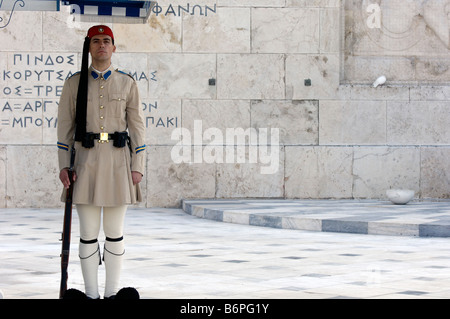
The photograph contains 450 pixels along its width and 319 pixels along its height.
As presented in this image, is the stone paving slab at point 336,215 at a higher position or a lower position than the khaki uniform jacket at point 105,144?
lower

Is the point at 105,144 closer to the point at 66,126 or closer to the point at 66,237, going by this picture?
the point at 66,126

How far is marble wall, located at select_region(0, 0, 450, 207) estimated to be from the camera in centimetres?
1436

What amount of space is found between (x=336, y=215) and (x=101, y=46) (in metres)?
6.57

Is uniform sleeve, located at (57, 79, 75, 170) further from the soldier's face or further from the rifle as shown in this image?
the soldier's face

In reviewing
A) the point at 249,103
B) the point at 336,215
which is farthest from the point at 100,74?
the point at 249,103

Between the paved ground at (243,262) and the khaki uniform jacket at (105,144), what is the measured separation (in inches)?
35.5

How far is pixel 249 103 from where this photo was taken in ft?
47.8

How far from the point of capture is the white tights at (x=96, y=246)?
5.44 metres

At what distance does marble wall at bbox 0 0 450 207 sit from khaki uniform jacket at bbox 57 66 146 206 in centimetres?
872

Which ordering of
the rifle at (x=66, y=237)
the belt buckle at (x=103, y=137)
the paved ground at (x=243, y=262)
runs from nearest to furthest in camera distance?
the rifle at (x=66, y=237) < the belt buckle at (x=103, y=137) < the paved ground at (x=243, y=262)

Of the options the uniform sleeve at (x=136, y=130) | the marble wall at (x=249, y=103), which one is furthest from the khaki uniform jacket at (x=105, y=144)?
the marble wall at (x=249, y=103)

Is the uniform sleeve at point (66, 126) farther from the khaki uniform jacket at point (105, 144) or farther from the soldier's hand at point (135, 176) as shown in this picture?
the soldier's hand at point (135, 176)
